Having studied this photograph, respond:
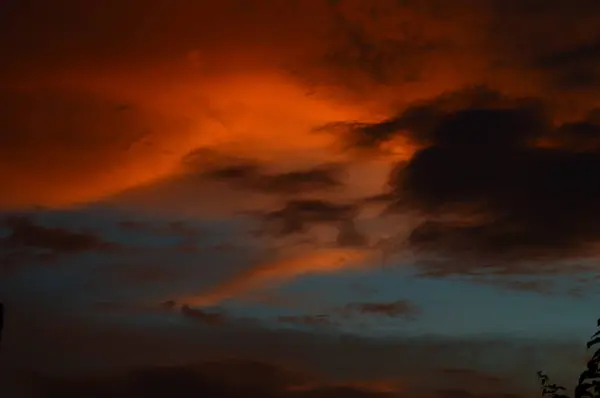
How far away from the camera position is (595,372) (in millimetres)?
8070

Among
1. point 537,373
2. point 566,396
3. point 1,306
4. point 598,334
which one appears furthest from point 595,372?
point 1,306

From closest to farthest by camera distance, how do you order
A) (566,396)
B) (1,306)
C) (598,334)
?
(598,334), (566,396), (1,306)

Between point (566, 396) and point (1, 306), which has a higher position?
point (1, 306)

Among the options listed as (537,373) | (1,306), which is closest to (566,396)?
(537,373)

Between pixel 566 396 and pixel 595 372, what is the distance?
2384 millimetres

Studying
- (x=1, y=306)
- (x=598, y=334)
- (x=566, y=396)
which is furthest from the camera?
(x=1, y=306)

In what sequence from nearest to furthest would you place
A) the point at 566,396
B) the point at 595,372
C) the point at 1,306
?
the point at 595,372, the point at 566,396, the point at 1,306

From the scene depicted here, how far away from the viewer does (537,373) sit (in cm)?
1200

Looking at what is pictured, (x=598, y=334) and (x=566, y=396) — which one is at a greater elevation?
(x=598, y=334)

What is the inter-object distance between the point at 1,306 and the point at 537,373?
11.0m

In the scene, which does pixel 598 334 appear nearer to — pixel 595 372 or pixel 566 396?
pixel 595 372

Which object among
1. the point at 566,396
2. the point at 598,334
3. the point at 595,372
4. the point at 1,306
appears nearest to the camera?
the point at 595,372

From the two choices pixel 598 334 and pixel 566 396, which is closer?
pixel 598 334

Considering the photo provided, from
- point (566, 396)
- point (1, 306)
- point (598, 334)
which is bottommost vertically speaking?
point (566, 396)
